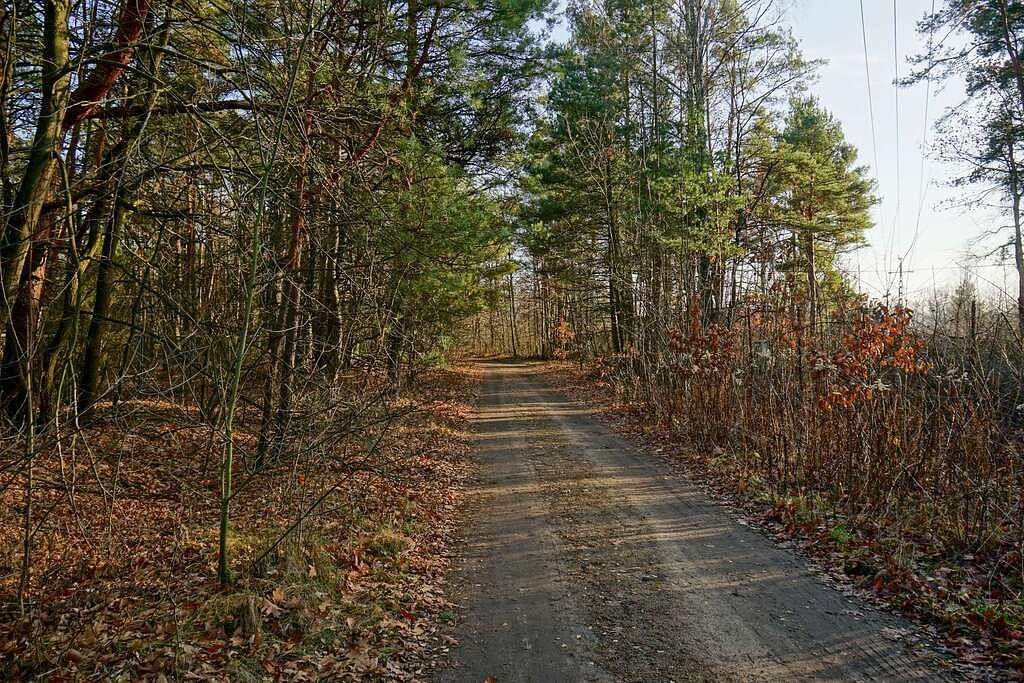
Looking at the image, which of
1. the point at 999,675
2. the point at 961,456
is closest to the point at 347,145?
the point at 999,675

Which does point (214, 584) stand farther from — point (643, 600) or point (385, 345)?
point (385, 345)

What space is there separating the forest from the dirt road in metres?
0.11

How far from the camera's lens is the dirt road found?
4.33 m

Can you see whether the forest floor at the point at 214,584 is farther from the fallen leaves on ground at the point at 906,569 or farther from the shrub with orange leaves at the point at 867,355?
the shrub with orange leaves at the point at 867,355

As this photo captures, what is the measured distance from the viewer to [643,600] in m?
5.34

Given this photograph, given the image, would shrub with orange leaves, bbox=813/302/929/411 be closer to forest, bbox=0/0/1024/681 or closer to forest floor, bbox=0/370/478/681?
forest, bbox=0/0/1024/681

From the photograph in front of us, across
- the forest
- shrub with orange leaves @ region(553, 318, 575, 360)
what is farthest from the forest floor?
shrub with orange leaves @ region(553, 318, 575, 360)

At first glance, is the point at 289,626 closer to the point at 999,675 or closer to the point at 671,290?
the point at 999,675

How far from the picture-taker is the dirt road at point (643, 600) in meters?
4.33

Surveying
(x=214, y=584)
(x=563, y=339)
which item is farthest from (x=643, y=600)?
(x=563, y=339)

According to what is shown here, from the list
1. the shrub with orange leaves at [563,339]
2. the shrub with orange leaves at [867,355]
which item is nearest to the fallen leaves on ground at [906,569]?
the shrub with orange leaves at [867,355]

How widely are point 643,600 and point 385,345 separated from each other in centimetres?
690

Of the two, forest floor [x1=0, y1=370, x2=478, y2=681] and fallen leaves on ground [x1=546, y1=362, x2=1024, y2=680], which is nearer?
forest floor [x1=0, y1=370, x2=478, y2=681]

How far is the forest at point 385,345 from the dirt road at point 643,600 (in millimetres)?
112
